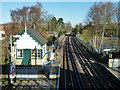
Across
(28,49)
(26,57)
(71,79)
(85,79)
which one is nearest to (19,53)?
(26,57)

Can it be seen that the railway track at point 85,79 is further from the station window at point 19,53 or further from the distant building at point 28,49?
the station window at point 19,53

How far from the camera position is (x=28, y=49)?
1277cm

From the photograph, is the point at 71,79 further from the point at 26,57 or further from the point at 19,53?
the point at 19,53

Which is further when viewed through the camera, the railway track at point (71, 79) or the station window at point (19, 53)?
the station window at point (19, 53)

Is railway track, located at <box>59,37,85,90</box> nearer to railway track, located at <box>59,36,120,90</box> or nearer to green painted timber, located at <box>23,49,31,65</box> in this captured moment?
railway track, located at <box>59,36,120,90</box>

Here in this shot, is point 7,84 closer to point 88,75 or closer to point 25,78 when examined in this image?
point 25,78

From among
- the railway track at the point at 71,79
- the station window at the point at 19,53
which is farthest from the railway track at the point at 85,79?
the station window at the point at 19,53

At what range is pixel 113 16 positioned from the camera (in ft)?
68.4

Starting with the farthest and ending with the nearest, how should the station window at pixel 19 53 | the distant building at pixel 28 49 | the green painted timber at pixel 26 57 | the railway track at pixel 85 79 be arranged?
the station window at pixel 19 53 < the green painted timber at pixel 26 57 < the distant building at pixel 28 49 < the railway track at pixel 85 79

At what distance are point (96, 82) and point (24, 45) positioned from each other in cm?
703

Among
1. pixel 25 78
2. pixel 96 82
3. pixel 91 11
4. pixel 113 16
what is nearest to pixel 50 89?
pixel 25 78

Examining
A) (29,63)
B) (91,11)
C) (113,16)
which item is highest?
(91,11)

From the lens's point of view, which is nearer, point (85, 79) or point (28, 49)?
point (85, 79)

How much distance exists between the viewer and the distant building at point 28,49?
495 inches
